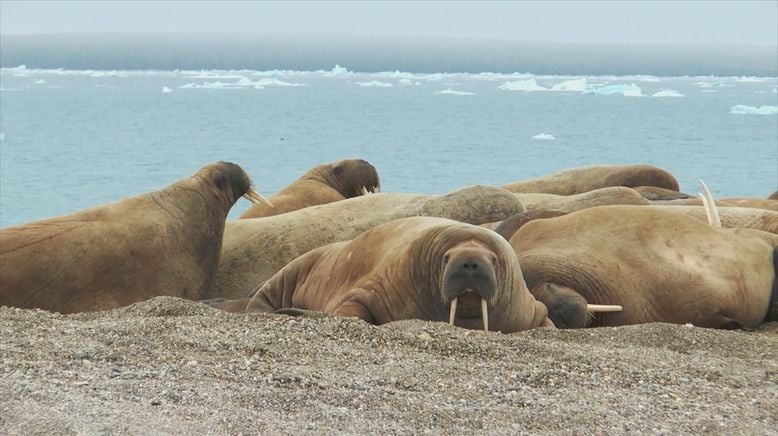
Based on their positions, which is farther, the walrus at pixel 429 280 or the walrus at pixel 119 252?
the walrus at pixel 119 252

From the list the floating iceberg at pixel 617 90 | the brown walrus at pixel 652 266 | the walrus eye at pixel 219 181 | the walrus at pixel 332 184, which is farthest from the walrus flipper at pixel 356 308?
the floating iceberg at pixel 617 90

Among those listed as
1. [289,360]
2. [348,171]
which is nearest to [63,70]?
[348,171]

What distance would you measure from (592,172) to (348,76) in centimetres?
8578

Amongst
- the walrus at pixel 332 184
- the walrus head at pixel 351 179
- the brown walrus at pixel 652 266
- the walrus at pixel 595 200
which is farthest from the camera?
the walrus head at pixel 351 179

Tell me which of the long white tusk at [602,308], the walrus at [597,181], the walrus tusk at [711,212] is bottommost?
the walrus at [597,181]

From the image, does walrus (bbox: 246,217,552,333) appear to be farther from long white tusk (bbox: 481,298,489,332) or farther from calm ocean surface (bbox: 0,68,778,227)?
calm ocean surface (bbox: 0,68,778,227)

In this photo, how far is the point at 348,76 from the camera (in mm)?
96250

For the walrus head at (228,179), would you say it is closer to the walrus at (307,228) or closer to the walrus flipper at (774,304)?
the walrus at (307,228)

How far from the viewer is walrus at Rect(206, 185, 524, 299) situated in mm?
7934

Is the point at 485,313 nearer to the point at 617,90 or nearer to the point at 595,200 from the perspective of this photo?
the point at 595,200

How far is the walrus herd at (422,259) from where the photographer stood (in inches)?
211

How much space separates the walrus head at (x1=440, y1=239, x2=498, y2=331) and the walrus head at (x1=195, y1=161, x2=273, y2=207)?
3.13 m

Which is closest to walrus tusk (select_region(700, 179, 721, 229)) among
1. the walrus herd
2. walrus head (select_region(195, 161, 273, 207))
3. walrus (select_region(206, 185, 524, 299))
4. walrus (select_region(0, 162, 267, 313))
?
the walrus herd

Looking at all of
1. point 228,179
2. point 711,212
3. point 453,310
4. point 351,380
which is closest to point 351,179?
point 228,179
